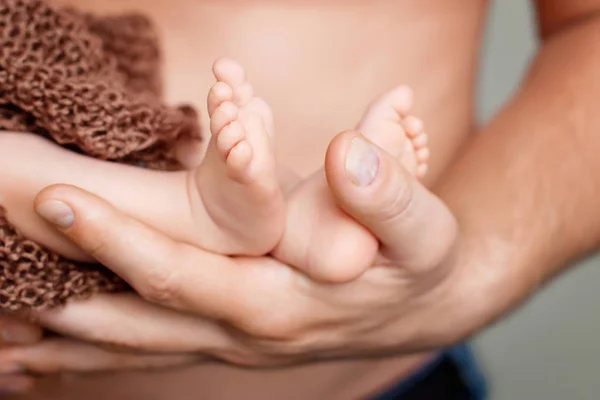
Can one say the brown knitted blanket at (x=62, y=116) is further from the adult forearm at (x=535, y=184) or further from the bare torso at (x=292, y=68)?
the adult forearm at (x=535, y=184)

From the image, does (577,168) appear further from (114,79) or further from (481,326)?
(114,79)

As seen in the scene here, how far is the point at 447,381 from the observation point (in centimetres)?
80

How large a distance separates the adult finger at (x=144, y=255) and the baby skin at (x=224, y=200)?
0.07 ft

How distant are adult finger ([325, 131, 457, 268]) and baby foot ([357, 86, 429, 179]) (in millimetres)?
59

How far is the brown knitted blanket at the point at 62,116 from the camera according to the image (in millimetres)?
484

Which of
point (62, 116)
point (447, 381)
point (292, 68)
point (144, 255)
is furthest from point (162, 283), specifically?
point (447, 381)

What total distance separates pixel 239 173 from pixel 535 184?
33 centimetres

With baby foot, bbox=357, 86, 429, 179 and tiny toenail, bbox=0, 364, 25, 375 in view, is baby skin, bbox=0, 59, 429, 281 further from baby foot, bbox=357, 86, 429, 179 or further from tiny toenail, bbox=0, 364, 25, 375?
tiny toenail, bbox=0, 364, 25, 375

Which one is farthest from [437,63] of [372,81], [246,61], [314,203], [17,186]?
[17,186]

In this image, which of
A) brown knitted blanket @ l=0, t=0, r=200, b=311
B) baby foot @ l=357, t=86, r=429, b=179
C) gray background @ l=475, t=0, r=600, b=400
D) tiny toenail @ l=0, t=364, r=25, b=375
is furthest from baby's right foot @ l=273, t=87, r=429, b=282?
gray background @ l=475, t=0, r=600, b=400

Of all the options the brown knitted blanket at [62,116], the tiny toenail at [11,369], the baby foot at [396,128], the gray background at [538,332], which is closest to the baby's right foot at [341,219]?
the baby foot at [396,128]

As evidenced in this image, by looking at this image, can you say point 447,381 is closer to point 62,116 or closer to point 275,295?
point 275,295

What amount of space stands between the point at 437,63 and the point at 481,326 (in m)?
0.26

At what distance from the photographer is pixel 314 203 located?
19.0 inches
